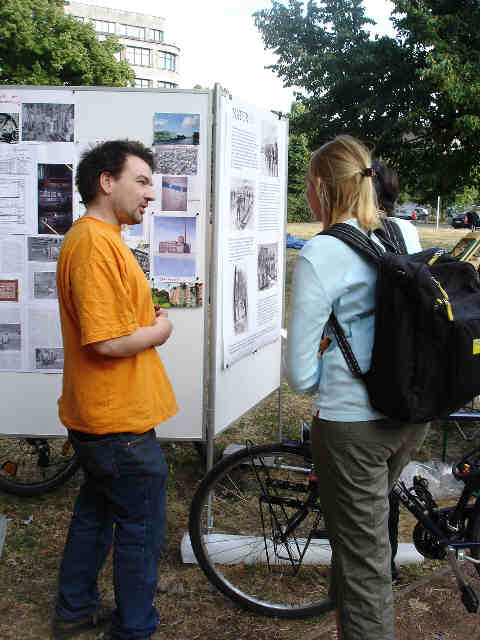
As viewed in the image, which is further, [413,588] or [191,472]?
[191,472]

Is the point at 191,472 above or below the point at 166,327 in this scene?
below

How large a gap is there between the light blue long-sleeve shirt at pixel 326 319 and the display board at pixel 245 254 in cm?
133

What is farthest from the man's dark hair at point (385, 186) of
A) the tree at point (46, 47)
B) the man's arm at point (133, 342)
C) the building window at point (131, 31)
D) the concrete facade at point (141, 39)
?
the building window at point (131, 31)

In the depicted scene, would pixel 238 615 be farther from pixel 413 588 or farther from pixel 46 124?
pixel 46 124

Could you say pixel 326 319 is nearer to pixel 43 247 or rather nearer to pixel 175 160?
pixel 175 160

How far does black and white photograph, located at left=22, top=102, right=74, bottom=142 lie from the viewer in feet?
10.6

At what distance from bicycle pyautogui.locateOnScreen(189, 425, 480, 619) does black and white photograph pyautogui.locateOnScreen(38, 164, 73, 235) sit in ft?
5.24

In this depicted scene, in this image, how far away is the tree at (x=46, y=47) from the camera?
25.3m

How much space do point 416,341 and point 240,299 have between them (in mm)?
1671

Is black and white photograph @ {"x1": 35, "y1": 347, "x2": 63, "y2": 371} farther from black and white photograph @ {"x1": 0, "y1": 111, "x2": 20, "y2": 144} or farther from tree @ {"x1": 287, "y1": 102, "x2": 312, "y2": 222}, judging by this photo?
tree @ {"x1": 287, "y1": 102, "x2": 312, "y2": 222}

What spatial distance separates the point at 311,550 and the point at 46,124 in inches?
98.5

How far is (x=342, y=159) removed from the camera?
1836 mm

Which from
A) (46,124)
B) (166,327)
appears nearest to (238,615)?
(166,327)

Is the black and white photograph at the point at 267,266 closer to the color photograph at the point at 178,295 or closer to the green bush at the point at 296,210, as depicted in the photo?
the color photograph at the point at 178,295
